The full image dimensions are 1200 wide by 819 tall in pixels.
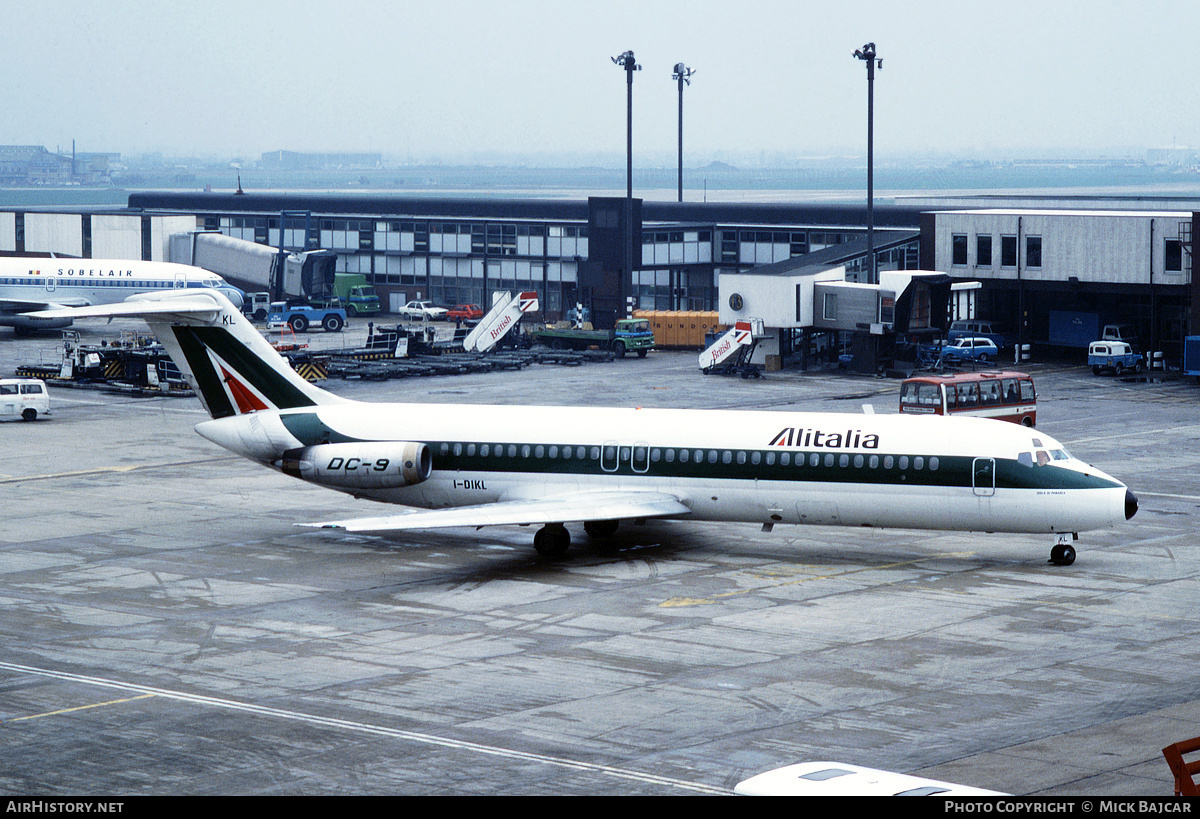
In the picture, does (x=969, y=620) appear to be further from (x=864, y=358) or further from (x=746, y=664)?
(x=864, y=358)

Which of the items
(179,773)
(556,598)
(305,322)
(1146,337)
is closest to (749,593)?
(556,598)

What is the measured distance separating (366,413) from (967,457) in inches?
597

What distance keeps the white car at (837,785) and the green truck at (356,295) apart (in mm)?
104854

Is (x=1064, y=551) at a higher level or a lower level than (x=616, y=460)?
lower

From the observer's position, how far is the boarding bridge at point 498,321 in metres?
89.4

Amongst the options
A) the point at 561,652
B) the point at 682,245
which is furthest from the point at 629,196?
the point at 561,652

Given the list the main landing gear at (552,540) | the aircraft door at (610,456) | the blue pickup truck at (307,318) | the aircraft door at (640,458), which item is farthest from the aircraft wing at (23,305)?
the aircraft door at (640,458)

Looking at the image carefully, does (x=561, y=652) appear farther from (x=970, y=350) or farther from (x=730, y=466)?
(x=970, y=350)

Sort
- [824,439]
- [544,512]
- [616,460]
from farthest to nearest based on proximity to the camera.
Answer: [616,460] < [824,439] < [544,512]

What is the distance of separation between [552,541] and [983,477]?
408 inches

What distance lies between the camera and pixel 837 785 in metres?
15.0

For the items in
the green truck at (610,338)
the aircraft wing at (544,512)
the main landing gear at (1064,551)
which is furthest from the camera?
the green truck at (610,338)

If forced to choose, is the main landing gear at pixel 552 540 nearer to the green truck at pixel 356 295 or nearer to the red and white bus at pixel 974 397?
the red and white bus at pixel 974 397

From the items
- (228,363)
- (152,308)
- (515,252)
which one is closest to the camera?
(152,308)
